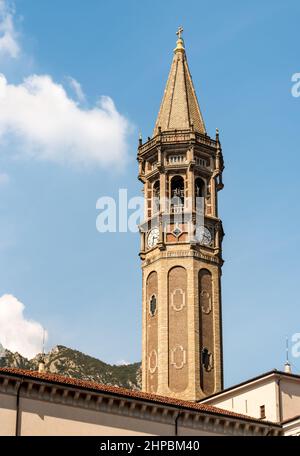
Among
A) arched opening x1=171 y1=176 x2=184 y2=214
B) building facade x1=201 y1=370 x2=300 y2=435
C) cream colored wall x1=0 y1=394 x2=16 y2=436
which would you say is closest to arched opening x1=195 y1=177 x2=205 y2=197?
arched opening x1=171 y1=176 x2=184 y2=214

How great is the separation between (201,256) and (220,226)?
3003mm

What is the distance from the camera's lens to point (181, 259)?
7006cm

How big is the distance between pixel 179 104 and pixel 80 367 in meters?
42.4

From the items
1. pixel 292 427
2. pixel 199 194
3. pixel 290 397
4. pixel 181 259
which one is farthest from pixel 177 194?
pixel 292 427

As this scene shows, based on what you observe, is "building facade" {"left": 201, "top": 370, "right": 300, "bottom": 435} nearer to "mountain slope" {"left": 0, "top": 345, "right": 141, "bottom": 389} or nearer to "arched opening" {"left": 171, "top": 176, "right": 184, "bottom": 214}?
"arched opening" {"left": 171, "top": 176, "right": 184, "bottom": 214}

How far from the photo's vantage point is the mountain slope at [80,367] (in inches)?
4232

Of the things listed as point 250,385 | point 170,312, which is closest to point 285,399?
point 250,385

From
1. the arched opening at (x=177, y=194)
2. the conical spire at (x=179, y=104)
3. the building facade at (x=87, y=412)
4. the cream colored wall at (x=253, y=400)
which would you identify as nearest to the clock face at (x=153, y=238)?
the arched opening at (x=177, y=194)

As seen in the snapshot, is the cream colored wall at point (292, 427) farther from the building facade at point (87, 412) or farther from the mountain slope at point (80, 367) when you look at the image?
the mountain slope at point (80, 367)

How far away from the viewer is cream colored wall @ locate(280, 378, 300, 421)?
172ft

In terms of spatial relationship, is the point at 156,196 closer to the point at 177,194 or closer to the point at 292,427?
the point at 177,194

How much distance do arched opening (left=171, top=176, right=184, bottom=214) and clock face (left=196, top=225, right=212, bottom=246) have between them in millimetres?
1879

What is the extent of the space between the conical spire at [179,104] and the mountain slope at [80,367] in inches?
1575
